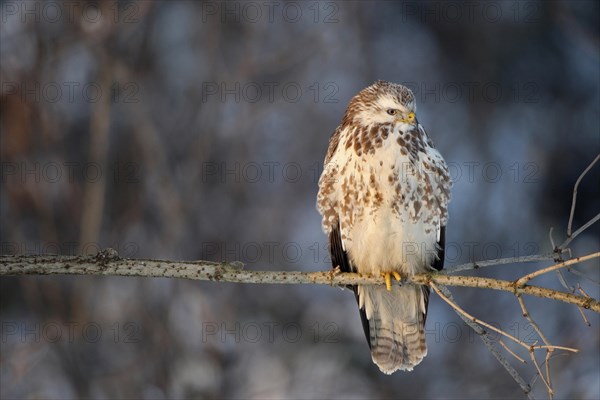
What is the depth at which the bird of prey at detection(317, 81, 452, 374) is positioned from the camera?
438 cm

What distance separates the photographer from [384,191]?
4.38 meters

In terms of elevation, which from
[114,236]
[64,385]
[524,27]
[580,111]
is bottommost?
[64,385]

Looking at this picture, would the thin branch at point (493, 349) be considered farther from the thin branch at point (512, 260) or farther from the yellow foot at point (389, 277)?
the yellow foot at point (389, 277)

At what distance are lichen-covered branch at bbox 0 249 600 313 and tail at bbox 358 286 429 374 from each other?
120 cm

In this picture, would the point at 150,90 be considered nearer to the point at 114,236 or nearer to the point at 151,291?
the point at 114,236

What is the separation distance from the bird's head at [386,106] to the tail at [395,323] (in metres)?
1.06

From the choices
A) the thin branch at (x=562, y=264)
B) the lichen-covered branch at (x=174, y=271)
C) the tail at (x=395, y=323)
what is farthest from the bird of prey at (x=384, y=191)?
the thin branch at (x=562, y=264)

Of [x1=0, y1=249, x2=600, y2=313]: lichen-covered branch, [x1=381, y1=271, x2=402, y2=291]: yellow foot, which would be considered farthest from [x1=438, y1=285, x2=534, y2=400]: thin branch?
[x1=381, y1=271, x2=402, y2=291]: yellow foot

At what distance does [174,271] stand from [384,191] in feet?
4.60

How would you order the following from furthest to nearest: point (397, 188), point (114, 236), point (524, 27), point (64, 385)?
point (524, 27) → point (114, 236) → point (64, 385) → point (397, 188)

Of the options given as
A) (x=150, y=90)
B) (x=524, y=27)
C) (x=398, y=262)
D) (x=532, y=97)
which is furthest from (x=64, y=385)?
(x=524, y=27)

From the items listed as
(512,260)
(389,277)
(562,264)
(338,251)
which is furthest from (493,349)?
(338,251)

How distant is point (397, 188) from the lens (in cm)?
438

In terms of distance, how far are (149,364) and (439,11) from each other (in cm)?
614
